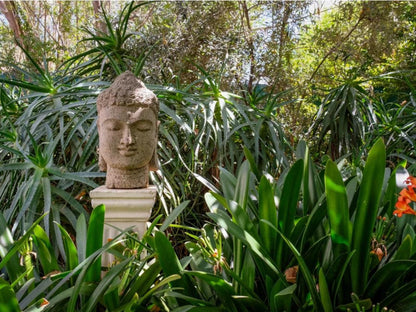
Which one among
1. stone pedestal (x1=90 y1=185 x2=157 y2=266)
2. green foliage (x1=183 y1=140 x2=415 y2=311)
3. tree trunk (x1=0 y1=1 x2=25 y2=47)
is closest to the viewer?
green foliage (x1=183 y1=140 x2=415 y2=311)

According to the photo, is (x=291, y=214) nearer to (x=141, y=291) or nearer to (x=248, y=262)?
(x=248, y=262)

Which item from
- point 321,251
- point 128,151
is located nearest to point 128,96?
point 128,151

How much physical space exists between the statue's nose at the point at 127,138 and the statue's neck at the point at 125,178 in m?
0.14

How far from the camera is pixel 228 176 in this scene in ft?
5.36

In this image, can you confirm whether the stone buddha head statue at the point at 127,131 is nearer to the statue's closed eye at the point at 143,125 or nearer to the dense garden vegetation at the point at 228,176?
the statue's closed eye at the point at 143,125

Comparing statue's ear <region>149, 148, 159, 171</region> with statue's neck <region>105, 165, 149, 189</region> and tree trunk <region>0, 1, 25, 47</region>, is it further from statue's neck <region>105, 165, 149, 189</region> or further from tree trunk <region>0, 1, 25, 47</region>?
tree trunk <region>0, 1, 25, 47</region>

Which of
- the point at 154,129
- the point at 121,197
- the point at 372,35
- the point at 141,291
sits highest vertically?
the point at 372,35

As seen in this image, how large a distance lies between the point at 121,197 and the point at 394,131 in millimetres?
2323

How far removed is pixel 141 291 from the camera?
4.50 feet

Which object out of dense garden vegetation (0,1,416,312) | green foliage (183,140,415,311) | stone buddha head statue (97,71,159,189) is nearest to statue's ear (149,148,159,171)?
stone buddha head statue (97,71,159,189)

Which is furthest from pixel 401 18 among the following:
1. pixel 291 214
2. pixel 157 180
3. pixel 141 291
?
pixel 141 291

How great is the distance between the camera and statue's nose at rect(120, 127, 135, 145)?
173cm

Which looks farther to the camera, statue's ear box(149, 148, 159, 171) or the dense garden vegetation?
statue's ear box(149, 148, 159, 171)

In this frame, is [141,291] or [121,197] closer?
[141,291]
